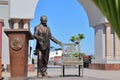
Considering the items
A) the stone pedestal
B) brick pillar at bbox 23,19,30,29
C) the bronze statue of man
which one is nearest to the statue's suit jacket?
the bronze statue of man

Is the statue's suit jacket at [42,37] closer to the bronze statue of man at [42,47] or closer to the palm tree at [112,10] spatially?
the bronze statue of man at [42,47]

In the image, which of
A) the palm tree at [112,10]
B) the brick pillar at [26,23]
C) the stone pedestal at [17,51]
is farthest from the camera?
the brick pillar at [26,23]

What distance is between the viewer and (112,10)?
904mm

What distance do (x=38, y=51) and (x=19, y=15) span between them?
9437 mm

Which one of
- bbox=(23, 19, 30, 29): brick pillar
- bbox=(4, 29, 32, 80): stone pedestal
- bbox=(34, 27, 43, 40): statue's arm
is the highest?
bbox=(23, 19, 30, 29): brick pillar

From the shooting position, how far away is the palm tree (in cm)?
90

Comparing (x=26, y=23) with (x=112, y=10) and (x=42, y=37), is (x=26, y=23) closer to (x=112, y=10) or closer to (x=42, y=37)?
(x=42, y=37)

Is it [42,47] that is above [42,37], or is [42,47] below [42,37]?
below

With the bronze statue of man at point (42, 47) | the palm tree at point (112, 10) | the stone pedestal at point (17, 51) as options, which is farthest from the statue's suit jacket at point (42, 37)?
the palm tree at point (112, 10)

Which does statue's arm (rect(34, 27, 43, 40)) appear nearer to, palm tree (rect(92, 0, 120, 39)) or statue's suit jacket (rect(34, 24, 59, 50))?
statue's suit jacket (rect(34, 24, 59, 50))

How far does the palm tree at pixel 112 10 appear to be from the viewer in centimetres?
90

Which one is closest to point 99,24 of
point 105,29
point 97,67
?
→ point 105,29

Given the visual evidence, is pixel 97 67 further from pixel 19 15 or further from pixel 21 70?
pixel 21 70

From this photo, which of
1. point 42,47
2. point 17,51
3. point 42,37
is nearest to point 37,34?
point 42,37
